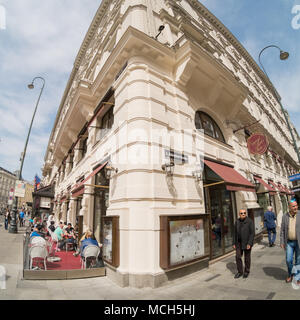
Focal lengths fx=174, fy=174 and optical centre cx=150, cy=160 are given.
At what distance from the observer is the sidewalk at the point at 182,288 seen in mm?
3773

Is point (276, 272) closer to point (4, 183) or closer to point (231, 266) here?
→ point (231, 266)

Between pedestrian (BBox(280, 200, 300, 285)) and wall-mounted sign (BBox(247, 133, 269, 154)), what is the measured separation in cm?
779

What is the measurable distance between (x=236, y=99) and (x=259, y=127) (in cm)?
634

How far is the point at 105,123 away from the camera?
957 centimetres

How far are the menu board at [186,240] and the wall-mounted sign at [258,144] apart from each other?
8046mm

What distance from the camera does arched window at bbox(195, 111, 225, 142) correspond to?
8.74 metres

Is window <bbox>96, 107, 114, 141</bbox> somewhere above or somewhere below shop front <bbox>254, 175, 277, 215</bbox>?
above

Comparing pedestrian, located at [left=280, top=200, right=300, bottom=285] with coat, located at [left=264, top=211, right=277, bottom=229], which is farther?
coat, located at [left=264, top=211, right=277, bottom=229]

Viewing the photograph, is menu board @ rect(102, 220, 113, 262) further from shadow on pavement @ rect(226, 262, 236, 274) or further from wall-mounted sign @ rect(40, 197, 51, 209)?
wall-mounted sign @ rect(40, 197, 51, 209)

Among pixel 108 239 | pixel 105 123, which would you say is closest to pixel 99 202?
pixel 108 239

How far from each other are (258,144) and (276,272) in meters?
8.40

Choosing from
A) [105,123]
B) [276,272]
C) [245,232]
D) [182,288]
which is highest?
[105,123]

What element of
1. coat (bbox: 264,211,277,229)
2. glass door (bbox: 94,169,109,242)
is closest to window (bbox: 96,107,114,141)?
glass door (bbox: 94,169,109,242)
